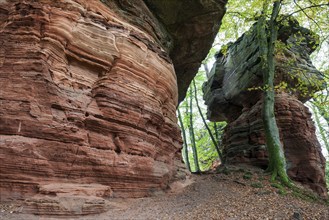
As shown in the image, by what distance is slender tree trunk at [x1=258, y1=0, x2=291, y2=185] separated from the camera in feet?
38.4

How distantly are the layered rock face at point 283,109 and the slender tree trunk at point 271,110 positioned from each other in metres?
0.98

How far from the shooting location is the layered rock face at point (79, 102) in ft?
19.0

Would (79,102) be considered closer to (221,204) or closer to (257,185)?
(221,204)

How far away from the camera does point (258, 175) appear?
12430 mm

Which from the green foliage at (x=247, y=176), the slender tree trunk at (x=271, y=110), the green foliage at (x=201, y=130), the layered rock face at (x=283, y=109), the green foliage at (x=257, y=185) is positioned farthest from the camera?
the green foliage at (x=201, y=130)

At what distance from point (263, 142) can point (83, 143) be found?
12.4 m

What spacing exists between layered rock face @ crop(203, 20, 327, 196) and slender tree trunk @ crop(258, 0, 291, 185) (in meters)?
0.98

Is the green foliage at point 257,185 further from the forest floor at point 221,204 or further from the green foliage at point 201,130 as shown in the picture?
the green foliage at point 201,130

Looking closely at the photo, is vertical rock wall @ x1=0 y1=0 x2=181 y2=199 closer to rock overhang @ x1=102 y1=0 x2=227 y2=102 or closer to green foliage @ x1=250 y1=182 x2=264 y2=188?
rock overhang @ x1=102 y1=0 x2=227 y2=102

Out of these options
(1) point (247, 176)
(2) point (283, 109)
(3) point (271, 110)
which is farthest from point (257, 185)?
(2) point (283, 109)

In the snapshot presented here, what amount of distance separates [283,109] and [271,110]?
3.75 m

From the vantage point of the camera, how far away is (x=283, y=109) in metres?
15.8

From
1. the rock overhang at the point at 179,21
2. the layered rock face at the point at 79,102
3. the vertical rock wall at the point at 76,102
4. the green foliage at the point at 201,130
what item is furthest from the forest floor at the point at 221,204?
the green foliage at the point at 201,130

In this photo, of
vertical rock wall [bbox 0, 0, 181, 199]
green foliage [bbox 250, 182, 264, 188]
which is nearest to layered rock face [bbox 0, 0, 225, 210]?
vertical rock wall [bbox 0, 0, 181, 199]
